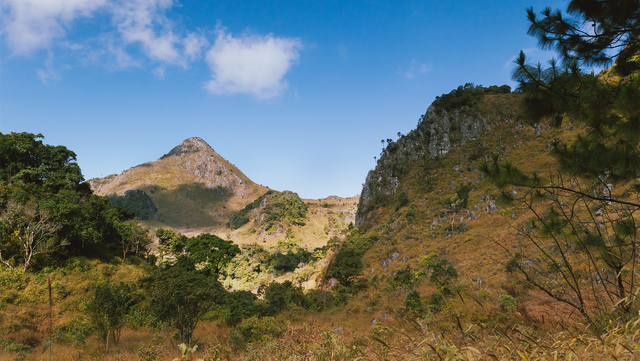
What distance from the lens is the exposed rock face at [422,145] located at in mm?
52875

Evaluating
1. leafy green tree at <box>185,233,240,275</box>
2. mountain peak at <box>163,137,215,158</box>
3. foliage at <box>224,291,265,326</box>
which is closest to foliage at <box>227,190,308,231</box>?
leafy green tree at <box>185,233,240,275</box>

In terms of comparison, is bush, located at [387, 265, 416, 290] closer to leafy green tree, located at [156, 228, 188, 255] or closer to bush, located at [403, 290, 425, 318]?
bush, located at [403, 290, 425, 318]

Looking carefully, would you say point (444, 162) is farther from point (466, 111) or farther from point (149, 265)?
point (149, 265)

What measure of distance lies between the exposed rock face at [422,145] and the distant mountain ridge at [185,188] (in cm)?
8859

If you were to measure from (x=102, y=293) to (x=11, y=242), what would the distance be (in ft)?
47.4

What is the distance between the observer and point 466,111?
55.6 meters

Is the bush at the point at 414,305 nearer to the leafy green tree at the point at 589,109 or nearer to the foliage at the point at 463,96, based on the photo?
the leafy green tree at the point at 589,109

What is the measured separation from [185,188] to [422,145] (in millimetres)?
136786

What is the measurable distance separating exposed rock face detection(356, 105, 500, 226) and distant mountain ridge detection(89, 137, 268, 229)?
88.6 m

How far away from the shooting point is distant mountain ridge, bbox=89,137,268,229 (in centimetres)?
12825

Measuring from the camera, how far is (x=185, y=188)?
153 metres

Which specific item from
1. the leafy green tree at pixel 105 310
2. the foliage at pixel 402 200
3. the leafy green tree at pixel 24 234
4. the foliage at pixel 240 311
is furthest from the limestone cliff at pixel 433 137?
the leafy green tree at pixel 105 310

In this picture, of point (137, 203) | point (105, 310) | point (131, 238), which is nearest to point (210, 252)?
point (131, 238)

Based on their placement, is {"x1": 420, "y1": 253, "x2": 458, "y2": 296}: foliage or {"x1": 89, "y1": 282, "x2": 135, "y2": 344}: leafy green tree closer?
{"x1": 89, "y1": 282, "x2": 135, "y2": 344}: leafy green tree
